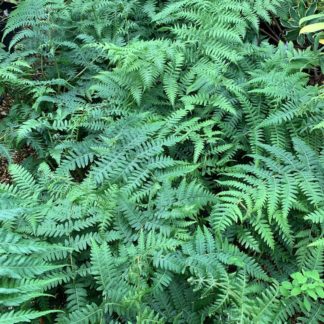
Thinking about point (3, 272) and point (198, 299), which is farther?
point (198, 299)

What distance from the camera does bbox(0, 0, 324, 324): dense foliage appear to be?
2.67m

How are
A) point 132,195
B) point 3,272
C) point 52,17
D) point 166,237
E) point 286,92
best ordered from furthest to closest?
point 52,17 → point 286,92 → point 132,195 → point 166,237 → point 3,272

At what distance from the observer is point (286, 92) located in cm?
356

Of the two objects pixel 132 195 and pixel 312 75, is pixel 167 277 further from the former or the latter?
pixel 312 75

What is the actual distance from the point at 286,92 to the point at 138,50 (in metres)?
1.38

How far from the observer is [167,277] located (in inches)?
108

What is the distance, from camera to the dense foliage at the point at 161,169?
2.67 meters

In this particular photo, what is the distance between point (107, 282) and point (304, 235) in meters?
1.55

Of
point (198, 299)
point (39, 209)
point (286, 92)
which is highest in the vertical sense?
point (286, 92)

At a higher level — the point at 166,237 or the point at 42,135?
the point at 42,135

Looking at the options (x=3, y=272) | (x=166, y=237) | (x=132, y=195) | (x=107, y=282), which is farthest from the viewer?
(x=132, y=195)

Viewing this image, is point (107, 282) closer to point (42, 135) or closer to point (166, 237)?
point (166, 237)

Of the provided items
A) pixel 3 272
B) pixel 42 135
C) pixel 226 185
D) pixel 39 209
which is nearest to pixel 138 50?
pixel 42 135

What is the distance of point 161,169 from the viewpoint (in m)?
3.39
